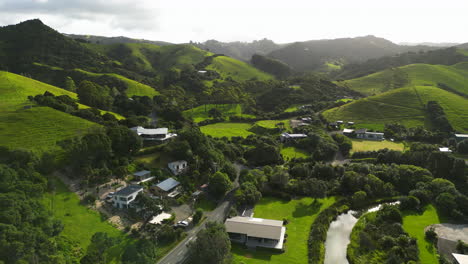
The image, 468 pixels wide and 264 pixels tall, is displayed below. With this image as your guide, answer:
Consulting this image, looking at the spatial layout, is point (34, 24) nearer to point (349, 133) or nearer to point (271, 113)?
point (271, 113)

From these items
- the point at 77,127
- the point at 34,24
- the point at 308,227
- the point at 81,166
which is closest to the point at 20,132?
the point at 77,127

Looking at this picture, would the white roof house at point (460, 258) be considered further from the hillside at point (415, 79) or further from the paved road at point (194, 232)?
the hillside at point (415, 79)

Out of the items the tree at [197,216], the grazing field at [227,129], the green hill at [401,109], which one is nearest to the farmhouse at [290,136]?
the grazing field at [227,129]

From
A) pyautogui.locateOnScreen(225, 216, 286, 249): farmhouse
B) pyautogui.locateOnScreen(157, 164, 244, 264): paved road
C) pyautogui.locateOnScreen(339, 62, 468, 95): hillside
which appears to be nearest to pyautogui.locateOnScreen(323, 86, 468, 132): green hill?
pyautogui.locateOnScreen(339, 62, 468, 95): hillside

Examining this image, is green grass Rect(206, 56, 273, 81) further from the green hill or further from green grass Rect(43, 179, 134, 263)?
green grass Rect(43, 179, 134, 263)

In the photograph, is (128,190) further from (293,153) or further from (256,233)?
(293,153)
